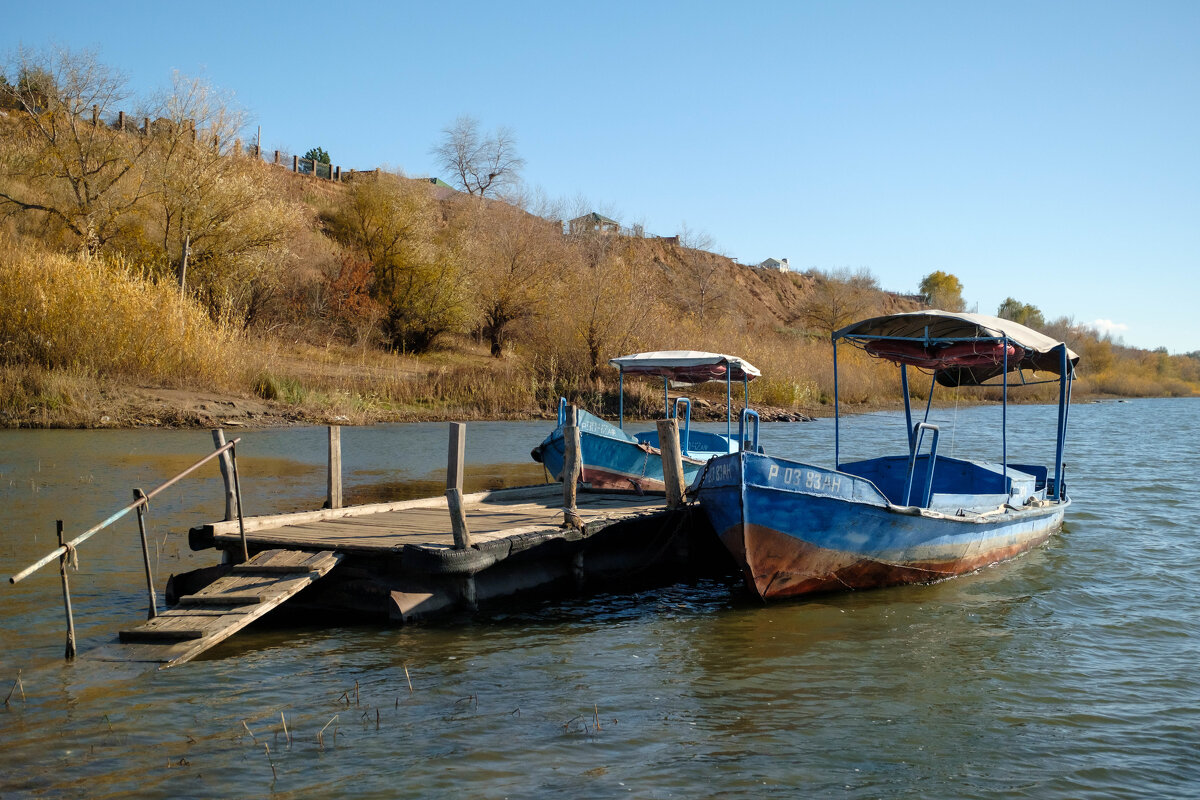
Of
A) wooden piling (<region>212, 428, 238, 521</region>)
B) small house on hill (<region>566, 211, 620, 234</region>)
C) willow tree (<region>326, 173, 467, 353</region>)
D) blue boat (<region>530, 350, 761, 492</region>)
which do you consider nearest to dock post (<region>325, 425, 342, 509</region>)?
wooden piling (<region>212, 428, 238, 521</region>)

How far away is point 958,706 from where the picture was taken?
7.88 m

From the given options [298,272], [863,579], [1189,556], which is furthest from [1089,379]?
[863,579]

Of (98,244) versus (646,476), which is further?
(98,244)

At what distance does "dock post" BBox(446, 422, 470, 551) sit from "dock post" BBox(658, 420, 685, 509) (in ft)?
9.45

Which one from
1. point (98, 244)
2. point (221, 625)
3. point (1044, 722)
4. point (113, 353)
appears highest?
point (98, 244)

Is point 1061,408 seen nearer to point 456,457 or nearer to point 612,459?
point 612,459

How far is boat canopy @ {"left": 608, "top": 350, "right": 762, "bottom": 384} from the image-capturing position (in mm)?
16516

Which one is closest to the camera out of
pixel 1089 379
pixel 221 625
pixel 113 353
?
pixel 221 625

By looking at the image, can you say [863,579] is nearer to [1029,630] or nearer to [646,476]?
[1029,630]

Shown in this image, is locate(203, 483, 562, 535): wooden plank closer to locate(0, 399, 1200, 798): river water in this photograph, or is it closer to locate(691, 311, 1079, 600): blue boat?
locate(0, 399, 1200, 798): river water

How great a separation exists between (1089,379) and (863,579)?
76.4m

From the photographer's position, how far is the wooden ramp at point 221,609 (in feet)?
26.1

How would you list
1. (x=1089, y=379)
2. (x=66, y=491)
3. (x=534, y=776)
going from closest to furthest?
(x=534, y=776) → (x=66, y=491) → (x=1089, y=379)

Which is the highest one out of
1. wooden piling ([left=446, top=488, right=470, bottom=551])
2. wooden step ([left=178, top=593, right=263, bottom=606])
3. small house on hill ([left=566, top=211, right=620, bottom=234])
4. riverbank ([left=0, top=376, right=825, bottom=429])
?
small house on hill ([left=566, top=211, right=620, bottom=234])
